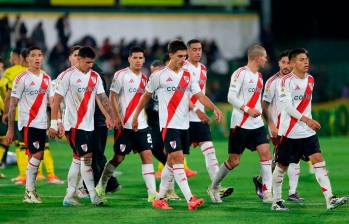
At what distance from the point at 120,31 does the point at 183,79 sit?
2257cm

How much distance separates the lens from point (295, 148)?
1490 centimetres

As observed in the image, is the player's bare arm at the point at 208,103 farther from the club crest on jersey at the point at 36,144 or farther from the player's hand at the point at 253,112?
the club crest on jersey at the point at 36,144

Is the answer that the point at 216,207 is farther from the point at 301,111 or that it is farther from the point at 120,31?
the point at 120,31

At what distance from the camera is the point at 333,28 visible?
1882 inches

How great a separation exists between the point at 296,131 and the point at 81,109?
10.3ft

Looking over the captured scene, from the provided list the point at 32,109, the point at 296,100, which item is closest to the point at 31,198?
the point at 32,109

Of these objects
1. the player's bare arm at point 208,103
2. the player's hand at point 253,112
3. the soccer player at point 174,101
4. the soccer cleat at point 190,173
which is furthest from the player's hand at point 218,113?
the soccer cleat at point 190,173

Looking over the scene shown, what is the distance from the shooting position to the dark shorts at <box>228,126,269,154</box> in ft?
50.8

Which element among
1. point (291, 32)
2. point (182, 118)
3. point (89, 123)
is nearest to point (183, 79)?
point (182, 118)

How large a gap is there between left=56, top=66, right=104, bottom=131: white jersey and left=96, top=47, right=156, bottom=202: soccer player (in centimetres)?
71

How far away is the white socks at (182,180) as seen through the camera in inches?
578

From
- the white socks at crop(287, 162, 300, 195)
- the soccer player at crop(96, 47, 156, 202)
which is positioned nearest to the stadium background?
the white socks at crop(287, 162, 300, 195)

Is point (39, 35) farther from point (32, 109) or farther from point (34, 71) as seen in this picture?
point (32, 109)

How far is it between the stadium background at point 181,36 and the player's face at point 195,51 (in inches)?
452
